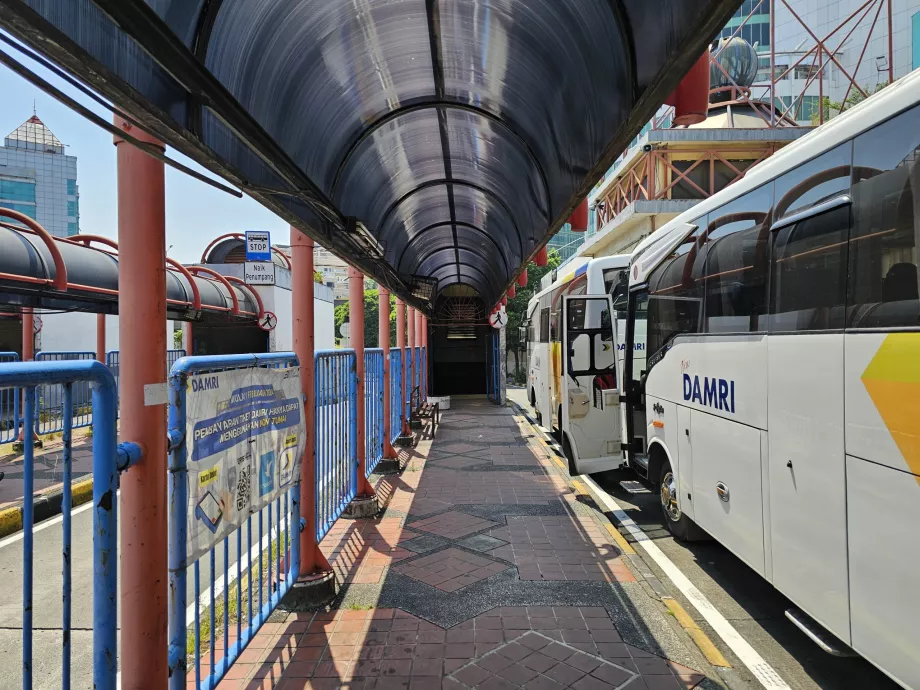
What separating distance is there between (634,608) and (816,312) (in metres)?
2.55

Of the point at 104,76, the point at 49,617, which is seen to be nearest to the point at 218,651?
the point at 49,617

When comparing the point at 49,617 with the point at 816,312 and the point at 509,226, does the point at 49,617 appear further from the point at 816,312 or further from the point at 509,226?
the point at 509,226

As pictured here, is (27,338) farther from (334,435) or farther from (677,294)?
(677,294)

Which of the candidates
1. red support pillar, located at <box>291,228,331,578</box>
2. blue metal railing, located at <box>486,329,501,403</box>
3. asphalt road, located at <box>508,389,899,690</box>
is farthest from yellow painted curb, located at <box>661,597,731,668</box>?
blue metal railing, located at <box>486,329,501,403</box>

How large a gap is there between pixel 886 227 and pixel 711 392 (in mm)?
2316

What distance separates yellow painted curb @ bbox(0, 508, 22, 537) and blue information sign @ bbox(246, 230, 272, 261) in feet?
27.6

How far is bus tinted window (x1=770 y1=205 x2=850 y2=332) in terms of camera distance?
3.48 meters

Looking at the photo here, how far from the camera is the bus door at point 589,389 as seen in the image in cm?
833

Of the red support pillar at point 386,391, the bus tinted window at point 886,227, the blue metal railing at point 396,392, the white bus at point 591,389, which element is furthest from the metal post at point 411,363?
the bus tinted window at point 886,227

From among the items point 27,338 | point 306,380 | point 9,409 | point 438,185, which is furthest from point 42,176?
point 306,380

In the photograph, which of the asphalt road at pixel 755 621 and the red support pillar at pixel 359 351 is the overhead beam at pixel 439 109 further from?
the asphalt road at pixel 755 621

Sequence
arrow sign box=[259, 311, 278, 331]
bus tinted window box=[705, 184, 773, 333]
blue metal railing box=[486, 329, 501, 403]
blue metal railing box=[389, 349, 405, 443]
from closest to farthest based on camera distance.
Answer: bus tinted window box=[705, 184, 773, 333] < blue metal railing box=[389, 349, 405, 443] < arrow sign box=[259, 311, 278, 331] < blue metal railing box=[486, 329, 501, 403]

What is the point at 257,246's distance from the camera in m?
14.5

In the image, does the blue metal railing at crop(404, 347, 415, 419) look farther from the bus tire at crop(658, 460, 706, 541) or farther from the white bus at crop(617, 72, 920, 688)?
the white bus at crop(617, 72, 920, 688)
